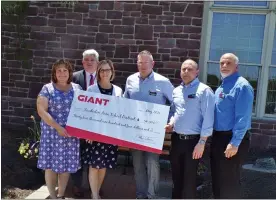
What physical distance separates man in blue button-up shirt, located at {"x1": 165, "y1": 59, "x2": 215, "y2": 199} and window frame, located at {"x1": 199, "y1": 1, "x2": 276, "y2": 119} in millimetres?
3153

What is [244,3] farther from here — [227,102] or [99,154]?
[99,154]

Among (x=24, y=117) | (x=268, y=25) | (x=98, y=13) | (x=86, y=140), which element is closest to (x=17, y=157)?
(x=24, y=117)

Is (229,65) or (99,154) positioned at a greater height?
(229,65)

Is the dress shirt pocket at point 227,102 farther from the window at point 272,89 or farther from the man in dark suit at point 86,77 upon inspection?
the window at point 272,89

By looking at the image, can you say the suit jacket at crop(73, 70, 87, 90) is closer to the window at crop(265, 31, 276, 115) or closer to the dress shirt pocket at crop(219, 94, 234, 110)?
the dress shirt pocket at crop(219, 94, 234, 110)

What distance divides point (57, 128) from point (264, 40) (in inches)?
180

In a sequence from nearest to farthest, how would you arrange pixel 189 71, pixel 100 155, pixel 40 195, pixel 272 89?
1. pixel 189 71
2. pixel 100 155
3. pixel 40 195
4. pixel 272 89

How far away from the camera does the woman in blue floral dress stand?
4.05 meters

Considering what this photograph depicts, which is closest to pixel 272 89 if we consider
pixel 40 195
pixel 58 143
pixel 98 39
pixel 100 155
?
pixel 98 39

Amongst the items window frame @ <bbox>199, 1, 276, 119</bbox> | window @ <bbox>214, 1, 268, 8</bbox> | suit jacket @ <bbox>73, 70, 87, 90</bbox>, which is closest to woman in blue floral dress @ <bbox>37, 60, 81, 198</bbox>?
suit jacket @ <bbox>73, 70, 87, 90</bbox>

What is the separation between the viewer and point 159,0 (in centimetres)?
697

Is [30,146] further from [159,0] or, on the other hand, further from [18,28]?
[159,0]

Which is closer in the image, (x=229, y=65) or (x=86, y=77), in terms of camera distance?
(x=229, y=65)

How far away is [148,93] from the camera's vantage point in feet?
14.0
